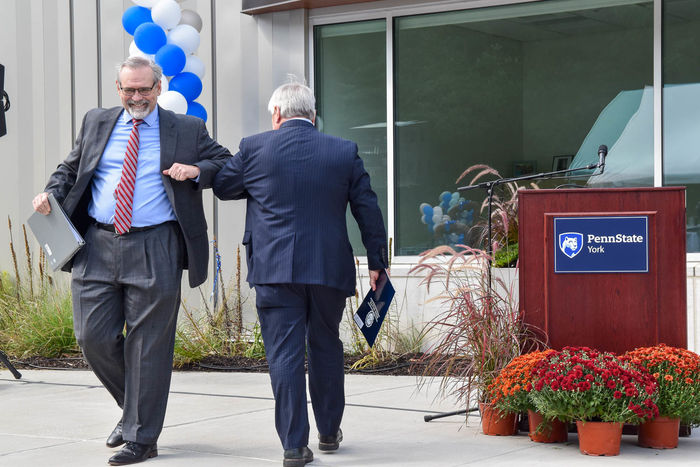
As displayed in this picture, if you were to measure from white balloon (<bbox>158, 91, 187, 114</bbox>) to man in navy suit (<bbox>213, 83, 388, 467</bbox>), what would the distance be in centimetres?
371

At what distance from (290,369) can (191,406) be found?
2212mm

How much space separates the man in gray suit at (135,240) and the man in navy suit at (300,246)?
282 millimetres

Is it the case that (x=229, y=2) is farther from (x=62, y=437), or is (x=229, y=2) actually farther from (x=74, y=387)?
(x=62, y=437)

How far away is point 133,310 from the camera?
4734 mm

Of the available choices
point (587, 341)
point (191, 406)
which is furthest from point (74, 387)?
point (587, 341)

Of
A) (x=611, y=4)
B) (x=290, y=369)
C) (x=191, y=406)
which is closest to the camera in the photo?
(x=290, y=369)

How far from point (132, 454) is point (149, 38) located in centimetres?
484

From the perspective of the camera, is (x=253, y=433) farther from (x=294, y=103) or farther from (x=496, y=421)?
(x=294, y=103)

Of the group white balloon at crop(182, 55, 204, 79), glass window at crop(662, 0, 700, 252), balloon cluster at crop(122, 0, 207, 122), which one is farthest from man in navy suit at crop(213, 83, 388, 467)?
white balloon at crop(182, 55, 204, 79)

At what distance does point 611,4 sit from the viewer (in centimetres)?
840

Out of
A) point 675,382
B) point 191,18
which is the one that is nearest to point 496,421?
point 675,382

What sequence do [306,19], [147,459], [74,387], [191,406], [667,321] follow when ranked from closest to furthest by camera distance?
[147,459]
[667,321]
[191,406]
[74,387]
[306,19]

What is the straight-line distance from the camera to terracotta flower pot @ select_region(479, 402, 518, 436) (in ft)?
16.7

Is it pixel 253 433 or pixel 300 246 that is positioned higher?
pixel 300 246
